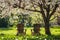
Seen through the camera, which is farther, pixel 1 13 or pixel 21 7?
pixel 1 13

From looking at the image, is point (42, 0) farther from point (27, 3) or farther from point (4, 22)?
point (4, 22)

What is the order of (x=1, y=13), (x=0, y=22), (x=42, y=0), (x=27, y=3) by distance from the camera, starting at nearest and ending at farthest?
(x=42, y=0)
(x=27, y=3)
(x=1, y=13)
(x=0, y=22)

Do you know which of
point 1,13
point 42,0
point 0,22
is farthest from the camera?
point 0,22

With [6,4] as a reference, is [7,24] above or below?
below

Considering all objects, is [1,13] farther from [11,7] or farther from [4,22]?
[4,22]

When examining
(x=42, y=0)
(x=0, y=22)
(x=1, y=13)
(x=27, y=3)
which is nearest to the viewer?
(x=42, y=0)

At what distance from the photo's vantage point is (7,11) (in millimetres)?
21906

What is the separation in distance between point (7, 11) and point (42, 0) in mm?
4106

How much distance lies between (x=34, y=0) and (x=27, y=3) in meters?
1.19

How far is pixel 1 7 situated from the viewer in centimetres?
2219

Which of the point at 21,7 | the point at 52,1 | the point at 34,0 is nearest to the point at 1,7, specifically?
the point at 21,7

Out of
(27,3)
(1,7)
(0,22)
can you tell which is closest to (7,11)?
(1,7)

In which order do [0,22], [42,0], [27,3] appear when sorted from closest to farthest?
[42,0]
[27,3]
[0,22]

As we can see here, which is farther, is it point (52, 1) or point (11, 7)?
point (11, 7)
